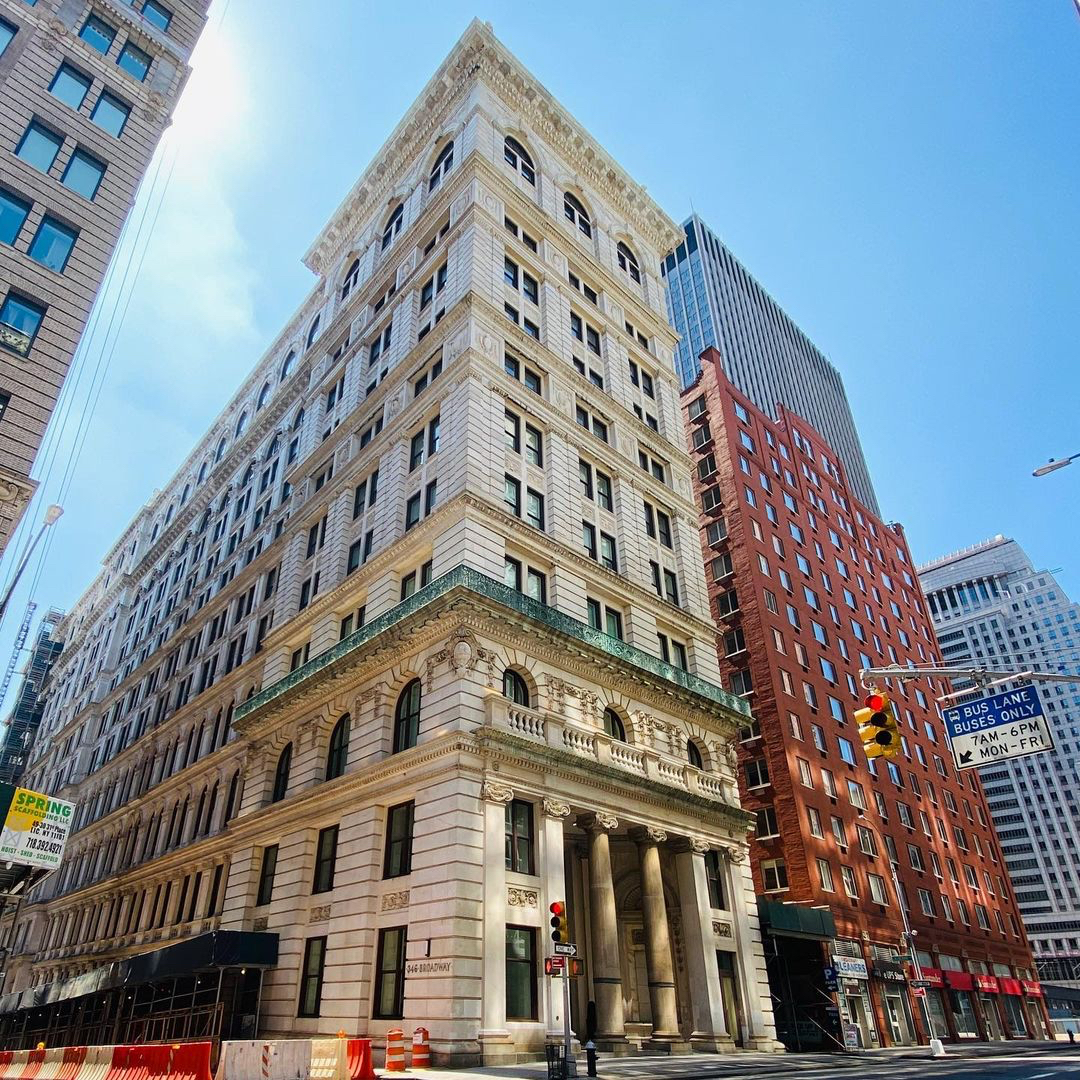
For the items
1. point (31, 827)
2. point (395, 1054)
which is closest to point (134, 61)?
point (31, 827)

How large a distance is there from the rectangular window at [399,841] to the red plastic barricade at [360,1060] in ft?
28.1

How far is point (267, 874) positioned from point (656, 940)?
1757cm

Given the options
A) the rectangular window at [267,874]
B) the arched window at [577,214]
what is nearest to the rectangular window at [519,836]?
the rectangular window at [267,874]

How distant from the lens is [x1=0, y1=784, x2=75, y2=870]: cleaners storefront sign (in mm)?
23188

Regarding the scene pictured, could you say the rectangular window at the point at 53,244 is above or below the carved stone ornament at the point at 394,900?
above

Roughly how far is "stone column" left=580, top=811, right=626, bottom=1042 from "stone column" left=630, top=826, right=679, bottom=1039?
152cm

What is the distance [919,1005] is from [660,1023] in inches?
1306

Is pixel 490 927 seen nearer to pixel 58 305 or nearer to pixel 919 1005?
pixel 58 305

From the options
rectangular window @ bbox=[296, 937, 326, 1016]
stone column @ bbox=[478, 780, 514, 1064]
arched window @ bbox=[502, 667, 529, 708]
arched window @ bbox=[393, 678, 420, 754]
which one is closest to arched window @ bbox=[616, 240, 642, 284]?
arched window @ bbox=[502, 667, 529, 708]

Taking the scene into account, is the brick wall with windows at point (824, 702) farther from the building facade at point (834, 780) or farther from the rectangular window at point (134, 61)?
the rectangular window at point (134, 61)

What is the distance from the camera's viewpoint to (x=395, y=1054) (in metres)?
21.0

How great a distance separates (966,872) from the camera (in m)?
65.6

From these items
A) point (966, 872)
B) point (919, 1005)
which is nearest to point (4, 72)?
point (919, 1005)

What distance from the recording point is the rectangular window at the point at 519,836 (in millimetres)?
25891
